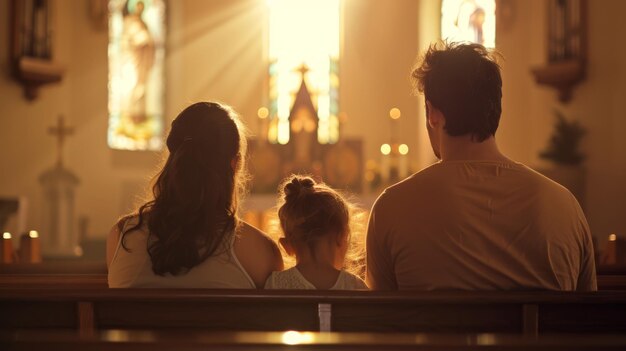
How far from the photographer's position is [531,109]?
12008 mm

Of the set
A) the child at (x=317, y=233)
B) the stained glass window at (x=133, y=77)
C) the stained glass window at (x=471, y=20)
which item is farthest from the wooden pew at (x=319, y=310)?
the stained glass window at (x=133, y=77)

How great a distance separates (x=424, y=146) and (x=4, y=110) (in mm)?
5851

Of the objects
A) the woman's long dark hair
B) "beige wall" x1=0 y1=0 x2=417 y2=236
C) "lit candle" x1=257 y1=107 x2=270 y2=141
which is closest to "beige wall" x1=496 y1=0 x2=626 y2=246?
"beige wall" x1=0 y1=0 x2=417 y2=236

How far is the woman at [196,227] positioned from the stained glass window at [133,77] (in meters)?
10.9

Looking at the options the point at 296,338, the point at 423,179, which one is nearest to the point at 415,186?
the point at 423,179

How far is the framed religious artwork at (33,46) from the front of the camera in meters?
10.9

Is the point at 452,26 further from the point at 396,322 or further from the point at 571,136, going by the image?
the point at 396,322

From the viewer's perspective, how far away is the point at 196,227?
281cm

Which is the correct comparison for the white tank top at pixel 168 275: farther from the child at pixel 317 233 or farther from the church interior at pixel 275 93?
the church interior at pixel 275 93

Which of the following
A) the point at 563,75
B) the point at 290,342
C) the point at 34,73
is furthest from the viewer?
the point at 34,73

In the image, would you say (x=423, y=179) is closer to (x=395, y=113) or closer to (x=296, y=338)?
(x=296, y=338)

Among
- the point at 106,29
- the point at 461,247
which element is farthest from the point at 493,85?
the point at 106,29

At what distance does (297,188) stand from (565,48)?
319 inches

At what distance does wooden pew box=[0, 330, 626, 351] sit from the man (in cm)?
132
